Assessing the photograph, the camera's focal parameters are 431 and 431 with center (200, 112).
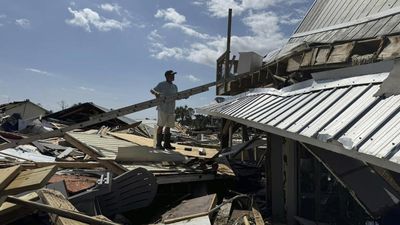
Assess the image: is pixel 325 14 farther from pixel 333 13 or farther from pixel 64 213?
pixel 64 213

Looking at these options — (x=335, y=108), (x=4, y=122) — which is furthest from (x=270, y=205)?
(x=4, y=122)

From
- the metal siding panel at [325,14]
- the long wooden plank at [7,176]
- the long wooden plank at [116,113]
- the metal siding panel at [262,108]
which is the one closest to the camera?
the long wooden plank at [7,176]

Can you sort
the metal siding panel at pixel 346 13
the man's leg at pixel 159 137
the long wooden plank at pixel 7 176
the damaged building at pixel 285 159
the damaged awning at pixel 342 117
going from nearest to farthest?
the damaged awning at pixel 342 117 → the damaged building at pixel 285 159 → the long wooden plank at pixel 7 176 → the metal siding panel at pixel 346 13 → the man's leg at pixel 159 137

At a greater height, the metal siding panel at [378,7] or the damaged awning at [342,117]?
the metal siding panel at [378,7]

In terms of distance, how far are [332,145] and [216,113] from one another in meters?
5.92

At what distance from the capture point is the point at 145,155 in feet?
28.4

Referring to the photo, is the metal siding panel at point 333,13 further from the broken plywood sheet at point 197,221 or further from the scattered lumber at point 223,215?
the broken plywood sheet at point 197,221

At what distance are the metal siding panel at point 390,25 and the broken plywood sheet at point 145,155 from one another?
4665 millimetres

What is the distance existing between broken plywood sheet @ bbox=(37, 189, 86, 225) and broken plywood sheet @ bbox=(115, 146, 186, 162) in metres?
2.48

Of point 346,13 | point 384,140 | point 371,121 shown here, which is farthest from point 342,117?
point 346,13

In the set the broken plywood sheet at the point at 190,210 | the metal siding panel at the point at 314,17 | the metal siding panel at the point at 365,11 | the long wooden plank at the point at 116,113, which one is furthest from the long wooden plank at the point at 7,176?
the metal siding panel at the point at 314,17

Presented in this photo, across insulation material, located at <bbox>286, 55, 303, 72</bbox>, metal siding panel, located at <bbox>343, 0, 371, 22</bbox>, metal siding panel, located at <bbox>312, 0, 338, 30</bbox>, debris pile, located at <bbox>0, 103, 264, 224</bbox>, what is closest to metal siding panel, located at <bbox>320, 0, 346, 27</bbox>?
metal siding panel, located at <bbox>312, 0, 338, 30</bbox>

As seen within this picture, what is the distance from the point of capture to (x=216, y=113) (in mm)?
9430

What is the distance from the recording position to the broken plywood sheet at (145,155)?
823cm
